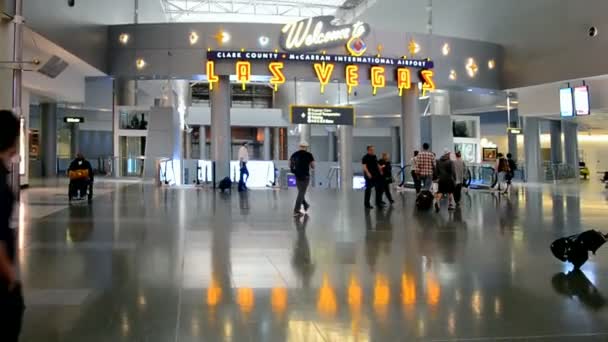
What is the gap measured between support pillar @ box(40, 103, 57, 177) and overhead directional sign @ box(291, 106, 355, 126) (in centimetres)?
1340

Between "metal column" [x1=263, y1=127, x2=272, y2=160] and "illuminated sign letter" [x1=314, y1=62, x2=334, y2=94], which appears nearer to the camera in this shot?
"illuminated sign letter" [x1=314, y1=62, x2=334, y2=94]

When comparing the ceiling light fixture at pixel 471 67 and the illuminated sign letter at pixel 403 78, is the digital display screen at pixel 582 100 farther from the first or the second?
the illuminated sign letter at pixel 403 78

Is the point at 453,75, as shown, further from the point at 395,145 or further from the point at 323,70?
the point at 395,145

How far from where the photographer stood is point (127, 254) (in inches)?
264

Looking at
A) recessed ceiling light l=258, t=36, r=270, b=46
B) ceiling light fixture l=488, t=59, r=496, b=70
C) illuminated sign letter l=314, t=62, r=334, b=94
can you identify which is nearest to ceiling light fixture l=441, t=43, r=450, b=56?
ceiling light fixture l=488, t=59, r=496, b=70

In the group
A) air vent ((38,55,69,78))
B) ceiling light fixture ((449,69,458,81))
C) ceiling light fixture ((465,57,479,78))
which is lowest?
air vent ((38,55,69,78))

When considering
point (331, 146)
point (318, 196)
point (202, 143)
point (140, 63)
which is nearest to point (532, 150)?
point (318, 196)

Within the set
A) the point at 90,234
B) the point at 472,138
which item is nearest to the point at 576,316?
the point at 90,234

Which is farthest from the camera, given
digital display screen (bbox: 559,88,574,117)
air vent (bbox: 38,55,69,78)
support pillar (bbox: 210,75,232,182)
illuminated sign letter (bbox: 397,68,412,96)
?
digital display screen (bbox: 559,88,574,117)

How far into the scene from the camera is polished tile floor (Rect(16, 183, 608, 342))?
12.6 feet

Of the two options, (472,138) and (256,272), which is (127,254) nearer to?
(256,272)

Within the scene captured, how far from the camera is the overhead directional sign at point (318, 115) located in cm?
2484

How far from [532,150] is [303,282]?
29638 millimetres

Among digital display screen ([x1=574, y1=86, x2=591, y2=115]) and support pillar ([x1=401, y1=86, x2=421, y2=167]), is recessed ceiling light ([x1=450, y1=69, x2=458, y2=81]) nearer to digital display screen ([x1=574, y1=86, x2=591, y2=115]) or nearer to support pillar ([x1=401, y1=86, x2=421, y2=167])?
support pillar ([x1=401, y1=86, x2=421, y2=167])
